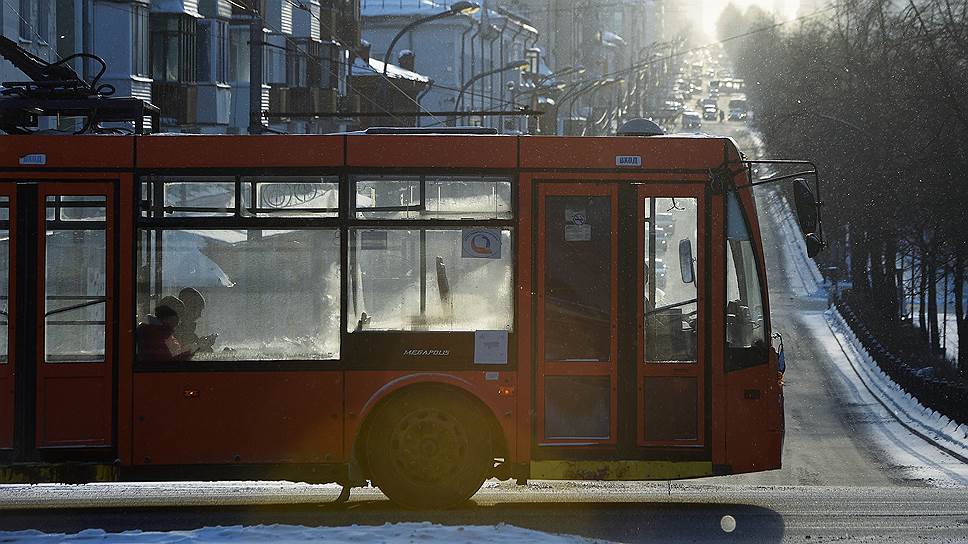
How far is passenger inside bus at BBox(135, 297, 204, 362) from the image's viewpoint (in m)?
11.4

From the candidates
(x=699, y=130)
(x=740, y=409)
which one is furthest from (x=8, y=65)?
(x=699, y=130)

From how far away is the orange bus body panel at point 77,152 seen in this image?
37.8 feet

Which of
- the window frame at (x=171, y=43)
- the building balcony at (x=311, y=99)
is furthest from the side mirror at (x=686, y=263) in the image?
the building balcony at (x=311, y=99)

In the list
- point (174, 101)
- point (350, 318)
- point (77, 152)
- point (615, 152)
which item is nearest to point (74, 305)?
point (77, 152)

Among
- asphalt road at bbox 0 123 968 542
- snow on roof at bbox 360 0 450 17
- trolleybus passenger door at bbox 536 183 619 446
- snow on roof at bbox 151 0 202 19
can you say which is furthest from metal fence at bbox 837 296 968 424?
snow on roof at bbox 360 0 450 17

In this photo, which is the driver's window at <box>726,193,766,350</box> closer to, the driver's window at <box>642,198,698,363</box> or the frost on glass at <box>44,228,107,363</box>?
the driver's window at <box>642,198,698,363</box>

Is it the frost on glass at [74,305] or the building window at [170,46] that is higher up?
the building window at [170,46]

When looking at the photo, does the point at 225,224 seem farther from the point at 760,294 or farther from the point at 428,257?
the point at 760,294

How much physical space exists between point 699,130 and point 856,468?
380 ft

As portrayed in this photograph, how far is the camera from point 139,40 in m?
34.6

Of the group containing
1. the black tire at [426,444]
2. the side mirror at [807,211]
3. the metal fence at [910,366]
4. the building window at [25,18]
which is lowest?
the metal fence at [910,366]

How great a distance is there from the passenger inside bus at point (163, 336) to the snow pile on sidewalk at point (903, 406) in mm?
16237

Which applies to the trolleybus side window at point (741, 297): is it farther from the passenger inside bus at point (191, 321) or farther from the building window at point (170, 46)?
the building window at point (170, 46)

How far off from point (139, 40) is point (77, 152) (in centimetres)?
2395
